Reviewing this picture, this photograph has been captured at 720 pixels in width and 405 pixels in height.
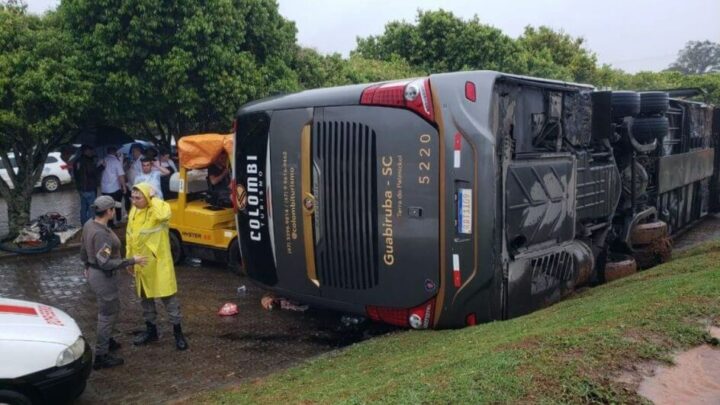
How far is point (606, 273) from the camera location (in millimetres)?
7418

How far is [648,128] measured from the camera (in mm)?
7918

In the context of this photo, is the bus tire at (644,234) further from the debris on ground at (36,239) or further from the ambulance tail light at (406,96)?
the debris on ground at (36,239)

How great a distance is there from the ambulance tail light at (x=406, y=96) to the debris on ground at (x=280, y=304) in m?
2.89

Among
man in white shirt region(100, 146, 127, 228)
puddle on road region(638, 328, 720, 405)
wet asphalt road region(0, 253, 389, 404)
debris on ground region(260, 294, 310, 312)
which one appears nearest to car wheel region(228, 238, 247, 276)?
wet asphalt road region(0, 253, 389, 404)

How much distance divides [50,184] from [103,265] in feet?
62.1

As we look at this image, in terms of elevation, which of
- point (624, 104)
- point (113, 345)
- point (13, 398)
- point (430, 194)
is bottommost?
point (113, 345)

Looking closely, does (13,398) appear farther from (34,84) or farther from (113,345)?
(34,84)

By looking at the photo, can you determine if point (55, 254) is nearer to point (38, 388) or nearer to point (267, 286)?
point (267, 286)

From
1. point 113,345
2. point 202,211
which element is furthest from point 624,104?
point 113,345

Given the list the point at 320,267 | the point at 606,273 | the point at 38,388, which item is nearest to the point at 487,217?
the point at 320,267

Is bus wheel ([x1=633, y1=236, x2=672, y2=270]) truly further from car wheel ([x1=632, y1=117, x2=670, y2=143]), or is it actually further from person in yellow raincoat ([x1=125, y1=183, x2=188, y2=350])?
person in yellow raincoat ([x1=125, y1=183, x2=188, y2=350])

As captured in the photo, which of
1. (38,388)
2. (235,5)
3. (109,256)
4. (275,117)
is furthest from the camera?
(235,5)

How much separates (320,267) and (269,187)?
3.38 feet

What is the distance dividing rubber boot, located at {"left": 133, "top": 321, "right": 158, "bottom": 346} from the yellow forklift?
243cm
